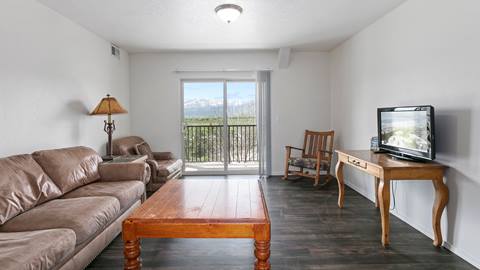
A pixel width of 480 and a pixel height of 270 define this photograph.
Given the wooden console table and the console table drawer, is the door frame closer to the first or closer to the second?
the console table drawer

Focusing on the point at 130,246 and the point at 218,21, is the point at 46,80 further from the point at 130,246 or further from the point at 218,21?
the point at 130,246

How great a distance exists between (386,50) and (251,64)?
243 cm

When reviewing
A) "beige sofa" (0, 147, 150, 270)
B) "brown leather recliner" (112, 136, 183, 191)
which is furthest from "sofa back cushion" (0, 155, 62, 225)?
"brown leather recliner" (112, 136, 183, 191)

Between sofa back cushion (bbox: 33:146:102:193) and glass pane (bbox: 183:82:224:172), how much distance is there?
8.00 ft

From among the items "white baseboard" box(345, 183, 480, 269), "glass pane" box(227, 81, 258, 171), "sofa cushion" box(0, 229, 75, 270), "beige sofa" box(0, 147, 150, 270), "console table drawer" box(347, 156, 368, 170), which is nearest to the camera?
"sofa cushion" box(0, 229, 75, 270)

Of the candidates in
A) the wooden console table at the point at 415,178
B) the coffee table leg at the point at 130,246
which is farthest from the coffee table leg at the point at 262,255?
the wooden console table at the point at 415,178

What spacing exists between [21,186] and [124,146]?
221cm

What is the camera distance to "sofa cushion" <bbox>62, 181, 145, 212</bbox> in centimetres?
266

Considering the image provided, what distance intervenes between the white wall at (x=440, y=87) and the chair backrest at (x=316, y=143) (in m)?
A: 0.97

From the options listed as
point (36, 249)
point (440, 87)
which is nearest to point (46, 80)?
point (36, 249)

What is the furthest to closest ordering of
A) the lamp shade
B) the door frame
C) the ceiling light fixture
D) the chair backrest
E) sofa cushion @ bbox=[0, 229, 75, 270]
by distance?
the door frame < the chair backrest < the lamp shade < the ceiling light fixture < sofa cushion @ bbox=[0, 229, 75, 270]

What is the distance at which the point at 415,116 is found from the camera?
2.59m

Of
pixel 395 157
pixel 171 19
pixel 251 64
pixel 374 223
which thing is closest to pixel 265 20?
pixel 171 19

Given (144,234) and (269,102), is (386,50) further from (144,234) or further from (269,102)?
(144,234)
